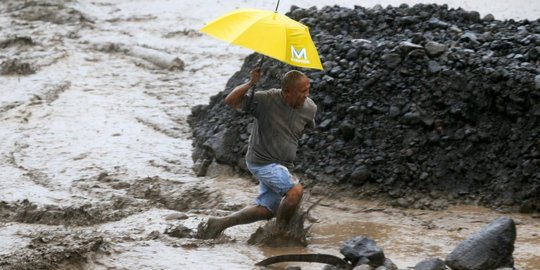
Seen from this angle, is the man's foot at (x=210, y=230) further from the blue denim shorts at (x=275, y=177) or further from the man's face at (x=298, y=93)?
the man's face at (x=298, y=93)

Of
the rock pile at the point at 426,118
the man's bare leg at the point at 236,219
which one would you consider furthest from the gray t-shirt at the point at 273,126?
the rock pile at the point at 426,118

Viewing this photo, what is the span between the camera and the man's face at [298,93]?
6.15 metres

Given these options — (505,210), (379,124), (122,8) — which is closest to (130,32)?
(122,8)

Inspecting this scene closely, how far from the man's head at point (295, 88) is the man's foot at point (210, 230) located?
114 cm

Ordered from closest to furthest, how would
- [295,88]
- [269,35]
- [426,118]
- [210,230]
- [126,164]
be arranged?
[269,35], [295,88], [210,230], [426,118], [126,164]

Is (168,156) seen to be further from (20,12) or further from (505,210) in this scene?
(20,12)

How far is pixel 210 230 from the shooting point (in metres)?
6.59

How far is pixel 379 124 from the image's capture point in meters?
8.35

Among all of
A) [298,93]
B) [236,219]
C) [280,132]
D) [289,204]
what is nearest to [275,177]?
[289,204]

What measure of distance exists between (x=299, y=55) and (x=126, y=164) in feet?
12.8

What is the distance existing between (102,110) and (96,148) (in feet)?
4.76

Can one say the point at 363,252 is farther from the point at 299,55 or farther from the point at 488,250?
the point at 299,55

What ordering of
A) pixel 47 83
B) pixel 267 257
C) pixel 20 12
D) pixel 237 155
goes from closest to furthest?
pixel 267 257 → pixel 237 155 → pixel 47 83 → pixel 20 12

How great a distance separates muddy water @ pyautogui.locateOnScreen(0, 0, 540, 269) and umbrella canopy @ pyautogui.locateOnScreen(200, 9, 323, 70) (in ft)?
5.03
